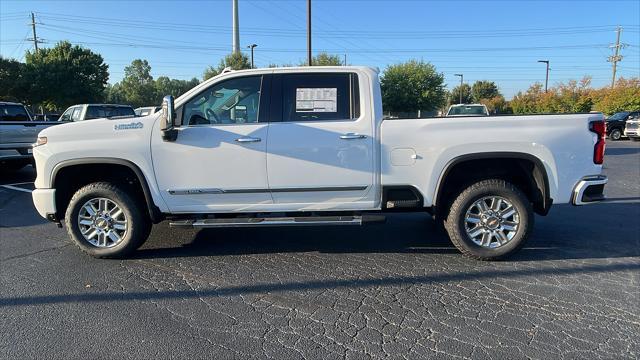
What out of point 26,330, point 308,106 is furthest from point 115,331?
point 308,106

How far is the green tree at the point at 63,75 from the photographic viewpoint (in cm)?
3453

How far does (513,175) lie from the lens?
4.86 metres

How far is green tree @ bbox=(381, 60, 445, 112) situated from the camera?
124 ft

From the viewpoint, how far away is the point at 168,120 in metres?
4.41

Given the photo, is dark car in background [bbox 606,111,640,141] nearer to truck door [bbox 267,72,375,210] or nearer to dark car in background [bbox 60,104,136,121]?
dark car in background [bbox 60,104,136,121]

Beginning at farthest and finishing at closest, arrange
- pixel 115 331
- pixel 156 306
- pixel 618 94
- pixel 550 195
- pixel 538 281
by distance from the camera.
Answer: pixel 618 94, pixel 550 195, pixel 538 281, pixel 156 306, pixel 115 331

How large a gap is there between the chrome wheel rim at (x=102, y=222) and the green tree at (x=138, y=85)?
325 feet

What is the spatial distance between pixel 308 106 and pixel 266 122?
0.48 meters

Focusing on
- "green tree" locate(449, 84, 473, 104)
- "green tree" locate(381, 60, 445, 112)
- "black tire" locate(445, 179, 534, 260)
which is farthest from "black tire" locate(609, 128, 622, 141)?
"green tree" locate(449, 84, 473, 104)

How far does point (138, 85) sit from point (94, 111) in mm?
99735

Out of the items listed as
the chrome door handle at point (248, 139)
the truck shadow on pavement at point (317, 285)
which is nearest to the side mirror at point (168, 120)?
the chrome door handle at point (248, 139)

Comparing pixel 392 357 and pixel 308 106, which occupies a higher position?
pixel 308 106

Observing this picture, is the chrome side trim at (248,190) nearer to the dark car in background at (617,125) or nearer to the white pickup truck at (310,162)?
the white pickup truck at (310,162)

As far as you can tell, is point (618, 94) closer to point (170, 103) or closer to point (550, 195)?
point (550, 195)
